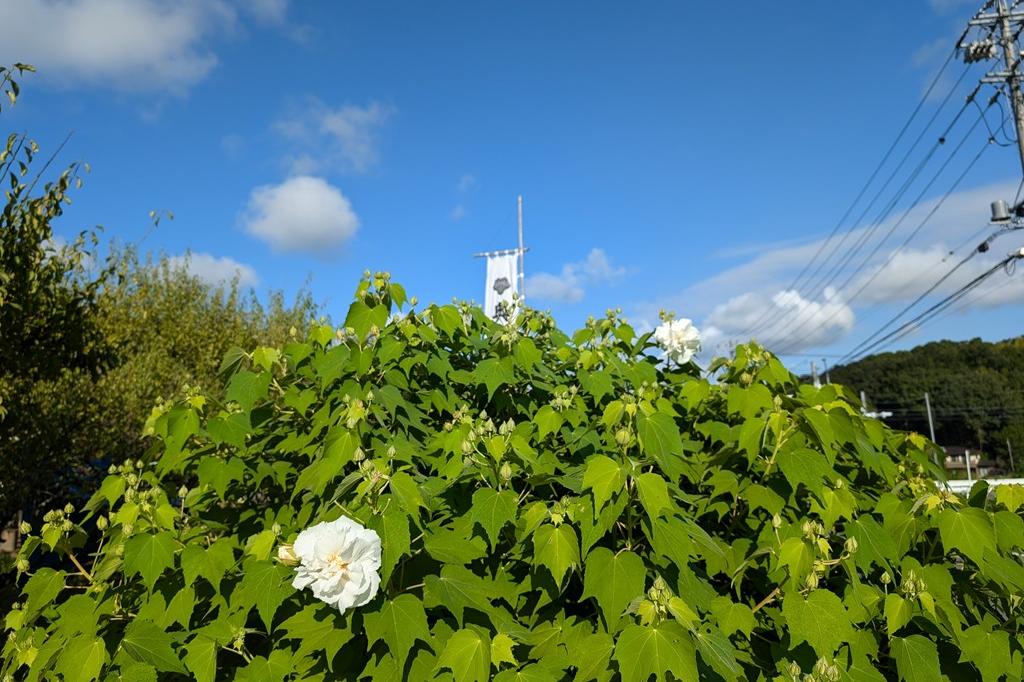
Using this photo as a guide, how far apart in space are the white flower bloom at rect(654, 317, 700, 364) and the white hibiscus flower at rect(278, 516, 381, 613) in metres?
1.91

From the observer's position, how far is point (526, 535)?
1954 millimetres

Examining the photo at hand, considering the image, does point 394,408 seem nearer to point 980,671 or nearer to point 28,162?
point 980,671

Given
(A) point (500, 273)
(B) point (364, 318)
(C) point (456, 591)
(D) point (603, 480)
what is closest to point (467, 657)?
(C) point (456, 591)

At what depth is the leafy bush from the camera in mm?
1788

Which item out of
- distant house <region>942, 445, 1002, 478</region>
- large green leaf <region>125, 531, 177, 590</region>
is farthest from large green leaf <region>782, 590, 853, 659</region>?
distant house <region>942, 445, 1002, 478</region>

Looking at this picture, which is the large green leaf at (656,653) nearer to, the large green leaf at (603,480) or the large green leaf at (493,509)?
the large green leaf at (603,480)

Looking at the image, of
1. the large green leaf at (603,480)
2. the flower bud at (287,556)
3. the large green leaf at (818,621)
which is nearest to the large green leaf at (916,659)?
the large green leaf at (818,621)

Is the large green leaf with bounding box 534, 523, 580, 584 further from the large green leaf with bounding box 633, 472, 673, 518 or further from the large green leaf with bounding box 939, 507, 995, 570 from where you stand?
the large green leaf with bounding box 939, 507, 995, 570

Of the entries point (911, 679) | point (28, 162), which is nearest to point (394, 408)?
point (911, 679)

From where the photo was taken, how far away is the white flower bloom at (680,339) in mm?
3123

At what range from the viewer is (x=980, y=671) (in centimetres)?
201

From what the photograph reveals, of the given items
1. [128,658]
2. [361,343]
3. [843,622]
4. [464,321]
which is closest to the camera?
[843,622]

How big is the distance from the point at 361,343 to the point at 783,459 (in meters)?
1.67

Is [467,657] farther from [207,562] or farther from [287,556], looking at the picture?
[207,562]
